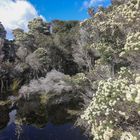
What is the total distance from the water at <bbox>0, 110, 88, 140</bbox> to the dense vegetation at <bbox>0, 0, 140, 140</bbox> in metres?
1.29

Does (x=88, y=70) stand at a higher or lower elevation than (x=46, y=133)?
higher

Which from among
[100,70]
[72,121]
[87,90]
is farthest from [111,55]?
[72,121]

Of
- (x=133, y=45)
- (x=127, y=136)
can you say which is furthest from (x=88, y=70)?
(x=127, y=136)

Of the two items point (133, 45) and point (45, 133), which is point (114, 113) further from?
point (45, 133)

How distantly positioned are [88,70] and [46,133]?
1920cm

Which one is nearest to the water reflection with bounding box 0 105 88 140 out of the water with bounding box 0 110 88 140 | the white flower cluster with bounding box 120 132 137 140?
the water with bounding box 0 110 88 140

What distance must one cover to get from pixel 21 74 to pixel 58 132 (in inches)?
873

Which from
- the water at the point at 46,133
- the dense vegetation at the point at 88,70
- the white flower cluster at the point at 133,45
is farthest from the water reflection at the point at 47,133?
the white flower cluster at the point at 133,45

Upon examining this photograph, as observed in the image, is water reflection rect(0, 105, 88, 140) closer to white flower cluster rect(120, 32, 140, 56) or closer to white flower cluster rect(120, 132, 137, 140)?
white flower cluster rect(120, 32, 140, 56)

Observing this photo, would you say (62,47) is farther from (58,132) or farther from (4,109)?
(58,132)

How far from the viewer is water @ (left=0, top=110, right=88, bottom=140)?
82.2 ft

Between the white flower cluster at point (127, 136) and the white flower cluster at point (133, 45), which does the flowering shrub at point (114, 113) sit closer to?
the white flower cluster at point (127, 136)

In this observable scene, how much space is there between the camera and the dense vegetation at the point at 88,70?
11758 mm

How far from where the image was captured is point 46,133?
26828 millimetres
